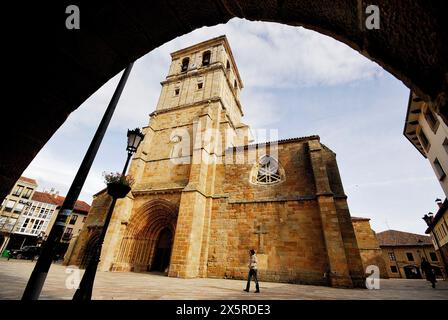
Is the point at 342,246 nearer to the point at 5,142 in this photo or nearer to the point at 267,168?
the point at 267,168

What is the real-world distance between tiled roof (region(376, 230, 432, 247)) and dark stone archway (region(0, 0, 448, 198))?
1794 inches

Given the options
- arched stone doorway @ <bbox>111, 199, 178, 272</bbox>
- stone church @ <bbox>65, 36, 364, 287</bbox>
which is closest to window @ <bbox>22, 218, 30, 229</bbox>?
stone church @ <bbox>65, 36, 364, 287</bbox>

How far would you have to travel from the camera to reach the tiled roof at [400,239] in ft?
112

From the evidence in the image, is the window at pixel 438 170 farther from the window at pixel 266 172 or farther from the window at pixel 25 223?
the window at pixel 25 223

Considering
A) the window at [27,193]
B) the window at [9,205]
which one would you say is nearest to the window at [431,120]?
the window at [27,193]

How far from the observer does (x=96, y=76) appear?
154 centimetres

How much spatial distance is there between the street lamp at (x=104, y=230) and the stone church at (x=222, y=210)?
6.65 meters

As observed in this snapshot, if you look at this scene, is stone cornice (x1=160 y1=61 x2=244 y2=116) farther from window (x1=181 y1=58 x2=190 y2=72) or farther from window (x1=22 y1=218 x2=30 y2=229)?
window (x1=22 y1=218 x2=30 y2=229)

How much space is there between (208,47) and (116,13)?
74.5 ft

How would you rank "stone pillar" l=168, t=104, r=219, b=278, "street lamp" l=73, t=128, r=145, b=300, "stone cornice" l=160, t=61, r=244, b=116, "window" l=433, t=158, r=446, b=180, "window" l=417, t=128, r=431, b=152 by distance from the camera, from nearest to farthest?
"street lamp" l=73, t=128, r=145, b=300 < "stone pillar" l=168, t=104, r=219, b=278 < "window" l=433, t=158, r=446, b=180 < "window" l=417, t=128, r=431, b=152 < "stone cornice" l=160, t=61, r=244, b=116

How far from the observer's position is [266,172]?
13133 millimetres

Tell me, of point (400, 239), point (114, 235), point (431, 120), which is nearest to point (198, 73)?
point (114, 235)

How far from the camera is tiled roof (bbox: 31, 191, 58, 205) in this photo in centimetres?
3662
